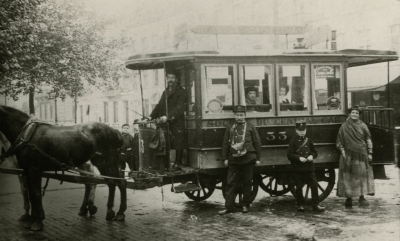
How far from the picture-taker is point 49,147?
267 inches

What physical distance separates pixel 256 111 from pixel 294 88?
2.58ft

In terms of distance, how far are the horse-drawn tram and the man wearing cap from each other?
0.27 meters

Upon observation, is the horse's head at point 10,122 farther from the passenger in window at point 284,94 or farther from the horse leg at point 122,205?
the passenger in window at point 284,94

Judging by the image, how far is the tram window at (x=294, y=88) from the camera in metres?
8.09

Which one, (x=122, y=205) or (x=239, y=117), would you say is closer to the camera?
(x=122, y=205)

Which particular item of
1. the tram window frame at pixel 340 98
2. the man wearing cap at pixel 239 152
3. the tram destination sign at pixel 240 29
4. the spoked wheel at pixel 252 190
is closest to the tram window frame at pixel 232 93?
the man wearing cap at pixel 239 152

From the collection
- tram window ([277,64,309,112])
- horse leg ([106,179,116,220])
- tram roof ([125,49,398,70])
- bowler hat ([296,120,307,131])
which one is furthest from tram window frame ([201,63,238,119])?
horse leg ([106,179,116,220])

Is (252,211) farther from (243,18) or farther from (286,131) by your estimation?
(243,18)

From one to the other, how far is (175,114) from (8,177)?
25.0 ft

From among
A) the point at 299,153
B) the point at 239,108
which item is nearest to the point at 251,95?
the point at 239,108

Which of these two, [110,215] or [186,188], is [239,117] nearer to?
[186,188]

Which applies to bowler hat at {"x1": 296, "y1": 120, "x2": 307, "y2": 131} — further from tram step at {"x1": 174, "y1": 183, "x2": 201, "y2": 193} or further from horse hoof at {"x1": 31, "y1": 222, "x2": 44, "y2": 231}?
horse hoof at {"x1": 31, "y1": 222, "x2": 44, "y2": 231}

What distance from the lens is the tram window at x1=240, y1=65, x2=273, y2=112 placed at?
7949 millimetres

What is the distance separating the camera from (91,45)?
9.63 metres
